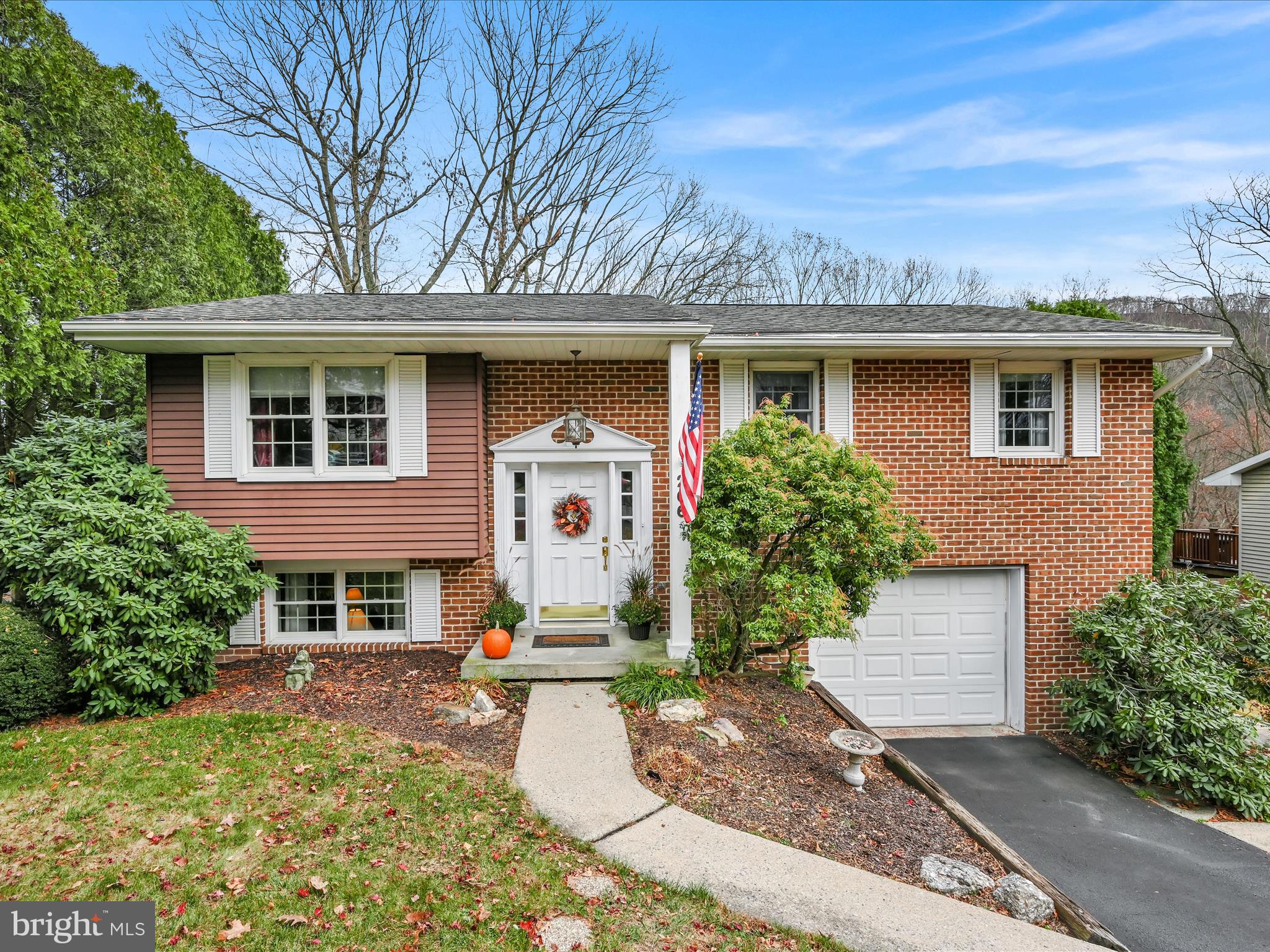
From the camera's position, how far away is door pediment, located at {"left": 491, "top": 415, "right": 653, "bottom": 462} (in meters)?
7.39

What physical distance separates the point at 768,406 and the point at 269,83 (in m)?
16.8

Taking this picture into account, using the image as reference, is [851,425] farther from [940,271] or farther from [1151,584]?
[940,271]

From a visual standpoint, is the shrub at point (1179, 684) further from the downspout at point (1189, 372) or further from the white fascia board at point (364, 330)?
the white fascia board at point (364, 330)

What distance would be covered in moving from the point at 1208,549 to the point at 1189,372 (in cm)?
1426

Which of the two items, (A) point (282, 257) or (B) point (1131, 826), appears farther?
(A) point (282, 257)

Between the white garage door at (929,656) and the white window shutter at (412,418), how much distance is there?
562cm

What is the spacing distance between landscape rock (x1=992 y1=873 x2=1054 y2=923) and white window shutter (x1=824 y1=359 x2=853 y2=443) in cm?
507

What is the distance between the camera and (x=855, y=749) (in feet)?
15.1

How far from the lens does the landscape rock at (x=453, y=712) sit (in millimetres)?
5270

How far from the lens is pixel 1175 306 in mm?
18328

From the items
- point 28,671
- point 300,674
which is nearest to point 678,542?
point 300,674

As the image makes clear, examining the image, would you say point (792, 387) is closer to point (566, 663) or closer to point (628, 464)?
point (628, 464)

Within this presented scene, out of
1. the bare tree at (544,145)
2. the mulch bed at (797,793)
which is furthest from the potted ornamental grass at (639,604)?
the bare tree at (544,145)

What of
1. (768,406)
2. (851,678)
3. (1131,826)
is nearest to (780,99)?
(768,406)
